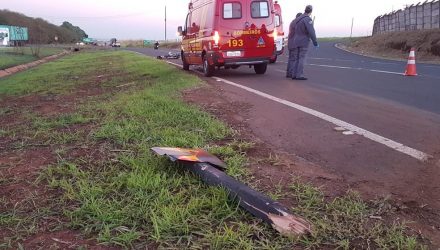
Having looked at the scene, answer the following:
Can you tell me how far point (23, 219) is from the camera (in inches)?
119

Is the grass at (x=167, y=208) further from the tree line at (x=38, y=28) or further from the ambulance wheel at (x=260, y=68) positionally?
the tree line at (x=38, y=28)

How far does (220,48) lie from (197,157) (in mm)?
9737

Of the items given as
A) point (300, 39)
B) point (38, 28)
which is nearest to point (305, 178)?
point (300, 39)

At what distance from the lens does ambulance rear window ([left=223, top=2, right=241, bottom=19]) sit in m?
13.3

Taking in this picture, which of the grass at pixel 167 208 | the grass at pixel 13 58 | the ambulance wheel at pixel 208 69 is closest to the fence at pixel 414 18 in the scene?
the ambulance wheel at pixel 208 69

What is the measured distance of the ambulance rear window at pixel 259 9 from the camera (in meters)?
13.5

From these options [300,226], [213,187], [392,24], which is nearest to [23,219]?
[213,187]

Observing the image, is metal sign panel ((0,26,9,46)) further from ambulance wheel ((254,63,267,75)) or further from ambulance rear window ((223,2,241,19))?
ambulance rear window ((223,2,241,19))

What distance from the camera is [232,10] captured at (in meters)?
13.4

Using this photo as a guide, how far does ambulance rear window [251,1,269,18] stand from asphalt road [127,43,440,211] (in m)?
3.81

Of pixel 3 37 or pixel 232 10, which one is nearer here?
pixel 232 10

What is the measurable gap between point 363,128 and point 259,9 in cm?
875

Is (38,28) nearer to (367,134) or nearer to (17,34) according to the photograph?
(17,34)

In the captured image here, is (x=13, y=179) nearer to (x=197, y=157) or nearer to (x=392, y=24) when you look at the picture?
(x=197, y=157)
